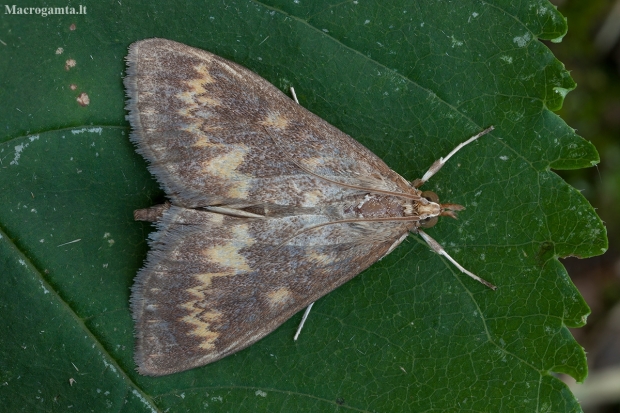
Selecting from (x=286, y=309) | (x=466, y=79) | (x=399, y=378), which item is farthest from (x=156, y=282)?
(x=466, y=79)

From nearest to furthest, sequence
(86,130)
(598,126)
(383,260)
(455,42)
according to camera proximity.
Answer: (86,130) → (455,42) → (383,260) → (598,126)

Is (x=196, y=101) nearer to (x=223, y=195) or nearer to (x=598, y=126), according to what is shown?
(x=223, y=195)

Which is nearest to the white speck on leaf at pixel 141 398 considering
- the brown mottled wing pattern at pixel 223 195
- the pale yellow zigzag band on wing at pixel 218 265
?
the brown mottled wing pattern at pixel 223 195

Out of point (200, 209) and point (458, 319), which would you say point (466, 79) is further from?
point (200, 209)

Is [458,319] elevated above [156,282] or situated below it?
above

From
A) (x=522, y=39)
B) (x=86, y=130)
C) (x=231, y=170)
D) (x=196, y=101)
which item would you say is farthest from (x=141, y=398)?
(x=522, y=39)
